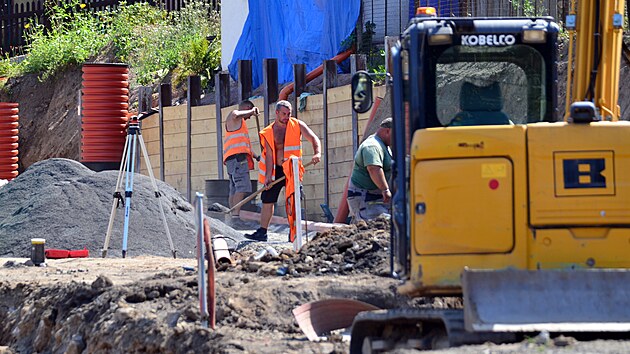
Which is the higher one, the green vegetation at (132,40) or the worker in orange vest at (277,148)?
the green vegetation at (132,40)

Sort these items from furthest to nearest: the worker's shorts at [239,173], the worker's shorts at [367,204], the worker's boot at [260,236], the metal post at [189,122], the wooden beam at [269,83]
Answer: the metal post at [189,122] < the wooden beam at [269,83] < the worker's shorts at [239,173] < the worker's boot at [260,236] < the worker's shorts at [367,204]

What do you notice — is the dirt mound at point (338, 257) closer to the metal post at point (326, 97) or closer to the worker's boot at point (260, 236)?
the worker's boot at point (260, 236)

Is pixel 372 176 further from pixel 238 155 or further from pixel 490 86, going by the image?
pixel 490 86

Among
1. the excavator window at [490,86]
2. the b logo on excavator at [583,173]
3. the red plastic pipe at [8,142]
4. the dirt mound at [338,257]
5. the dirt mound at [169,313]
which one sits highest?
the red plastic pipe at [8,142]

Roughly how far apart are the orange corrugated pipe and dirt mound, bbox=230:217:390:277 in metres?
7.96

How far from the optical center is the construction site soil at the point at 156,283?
8.59m

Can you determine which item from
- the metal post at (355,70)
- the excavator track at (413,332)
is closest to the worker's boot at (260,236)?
the metal post at (355,70)

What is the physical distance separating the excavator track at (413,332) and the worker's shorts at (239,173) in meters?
9.75

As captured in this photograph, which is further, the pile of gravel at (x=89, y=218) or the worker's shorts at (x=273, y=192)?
the pile of gravel at (x=89, y=218)

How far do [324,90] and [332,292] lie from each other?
29.3 ft

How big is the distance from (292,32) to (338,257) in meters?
10.9

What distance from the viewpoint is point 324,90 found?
18484 millimetres

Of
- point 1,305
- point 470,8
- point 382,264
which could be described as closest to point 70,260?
point 1,305

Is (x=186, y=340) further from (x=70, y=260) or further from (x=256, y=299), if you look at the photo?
(x=70, y=260)
